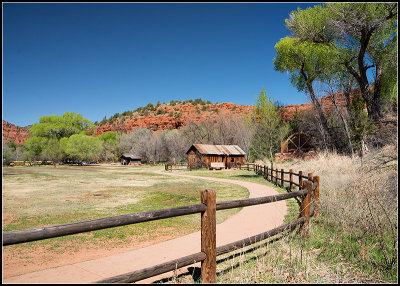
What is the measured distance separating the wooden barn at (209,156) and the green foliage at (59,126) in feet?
Answer: 172

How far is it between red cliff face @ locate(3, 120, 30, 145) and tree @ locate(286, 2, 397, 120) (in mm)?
144426

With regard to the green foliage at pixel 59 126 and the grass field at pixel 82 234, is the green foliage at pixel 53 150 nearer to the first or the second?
the green foliage at pixel 59 126

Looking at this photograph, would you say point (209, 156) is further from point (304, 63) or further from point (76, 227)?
point (76, 227)

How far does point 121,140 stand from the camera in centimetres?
7675

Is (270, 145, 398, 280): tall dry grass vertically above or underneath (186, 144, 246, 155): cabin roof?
underneath

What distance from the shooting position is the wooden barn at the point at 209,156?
39.9m

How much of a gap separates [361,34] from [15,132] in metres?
166

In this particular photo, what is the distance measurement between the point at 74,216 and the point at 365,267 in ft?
28.5

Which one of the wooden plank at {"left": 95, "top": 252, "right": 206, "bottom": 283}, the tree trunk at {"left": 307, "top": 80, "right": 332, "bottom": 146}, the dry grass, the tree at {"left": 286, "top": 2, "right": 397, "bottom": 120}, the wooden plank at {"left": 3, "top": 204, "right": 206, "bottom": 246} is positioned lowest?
the dry grass

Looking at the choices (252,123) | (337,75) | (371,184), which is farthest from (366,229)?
(252,123)

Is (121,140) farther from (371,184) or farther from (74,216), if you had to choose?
(371,184)

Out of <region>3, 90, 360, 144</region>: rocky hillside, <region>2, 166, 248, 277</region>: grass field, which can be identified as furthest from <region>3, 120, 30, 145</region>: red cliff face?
<region>2, 166, 248, 277</region>: grass field

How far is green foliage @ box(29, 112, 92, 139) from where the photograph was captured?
7438 centimetres

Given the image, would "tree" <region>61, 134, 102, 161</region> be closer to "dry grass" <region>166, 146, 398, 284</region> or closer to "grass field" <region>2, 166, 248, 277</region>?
"grass field" <region>2, 166, 248, 277</region>
